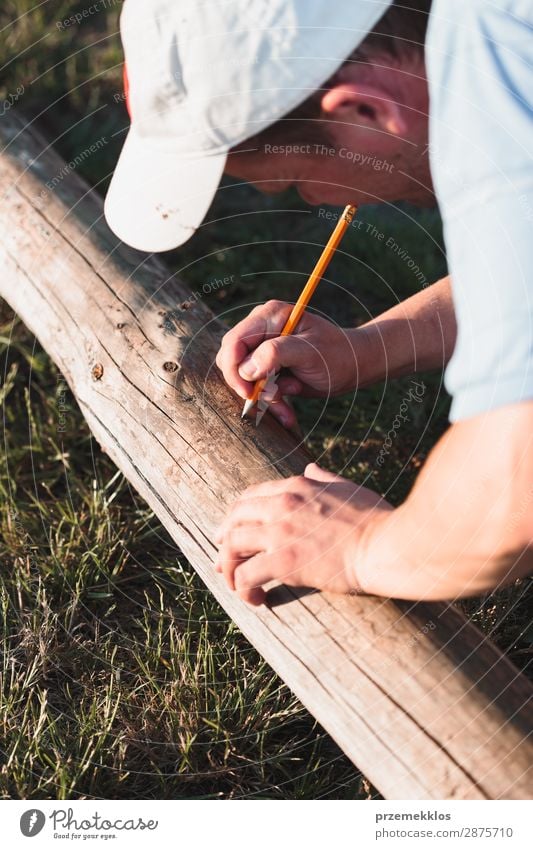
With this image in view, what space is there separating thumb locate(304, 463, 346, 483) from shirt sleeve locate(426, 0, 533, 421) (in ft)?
1.02

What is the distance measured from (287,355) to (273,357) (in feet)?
0.14

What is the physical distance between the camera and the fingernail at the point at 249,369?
1.68m

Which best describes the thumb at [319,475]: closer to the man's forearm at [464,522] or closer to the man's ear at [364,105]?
the man's forearm at [464,522]

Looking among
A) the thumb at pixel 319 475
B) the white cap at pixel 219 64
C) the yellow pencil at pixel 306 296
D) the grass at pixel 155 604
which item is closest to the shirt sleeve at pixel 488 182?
the white cap at pixel 219 64

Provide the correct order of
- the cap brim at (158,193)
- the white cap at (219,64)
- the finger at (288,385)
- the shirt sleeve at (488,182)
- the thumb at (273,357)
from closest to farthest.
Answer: the shirt sleeve at (488,182) < the white cap at (219,64) < the cap brim at (158,193) < the thumb at (273,357) < the finger at (288,385)

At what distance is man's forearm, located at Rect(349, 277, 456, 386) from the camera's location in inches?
73.2

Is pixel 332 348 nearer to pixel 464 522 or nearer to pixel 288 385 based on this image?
pixel 288 385

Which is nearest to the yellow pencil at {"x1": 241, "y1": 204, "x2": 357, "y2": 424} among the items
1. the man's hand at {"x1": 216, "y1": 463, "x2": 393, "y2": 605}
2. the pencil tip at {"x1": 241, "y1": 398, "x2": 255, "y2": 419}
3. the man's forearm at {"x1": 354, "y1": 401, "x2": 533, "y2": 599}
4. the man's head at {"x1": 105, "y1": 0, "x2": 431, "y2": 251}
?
the pencil tip at {"x1": 241, "y1": 398, "x2": 255, "y2": 419}

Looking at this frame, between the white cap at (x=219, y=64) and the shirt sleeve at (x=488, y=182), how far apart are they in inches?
6.3

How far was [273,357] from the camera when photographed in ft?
5.51

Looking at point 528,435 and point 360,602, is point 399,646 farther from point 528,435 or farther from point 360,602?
point 528,435

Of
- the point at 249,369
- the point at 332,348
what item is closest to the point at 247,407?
the point at 249,369
